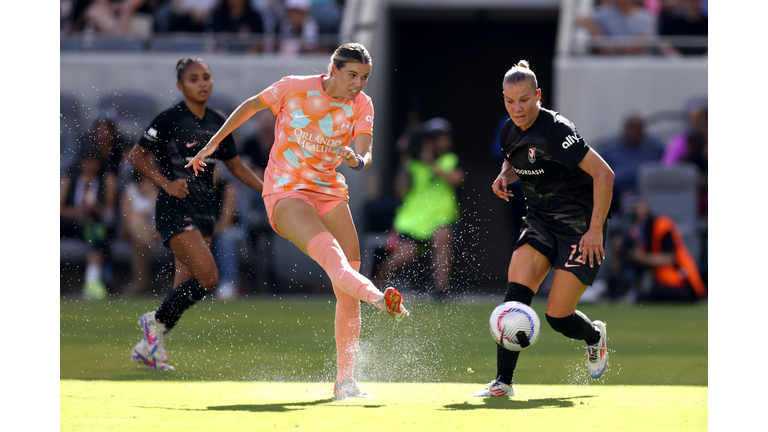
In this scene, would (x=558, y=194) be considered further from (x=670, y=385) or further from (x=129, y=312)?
(x=129, y=312)

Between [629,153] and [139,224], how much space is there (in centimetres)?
722

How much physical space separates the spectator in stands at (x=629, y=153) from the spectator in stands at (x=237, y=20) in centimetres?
594

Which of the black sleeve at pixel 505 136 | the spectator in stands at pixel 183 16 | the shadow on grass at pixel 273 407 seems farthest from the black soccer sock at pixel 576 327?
the spectator in stands at pixel 183 16

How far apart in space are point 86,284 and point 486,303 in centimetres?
560

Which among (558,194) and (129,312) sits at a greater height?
(558,194)

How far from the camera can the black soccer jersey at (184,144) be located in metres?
7.29

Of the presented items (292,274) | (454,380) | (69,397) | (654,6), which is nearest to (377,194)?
(292,274)

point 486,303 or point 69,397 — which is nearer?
point 69,397

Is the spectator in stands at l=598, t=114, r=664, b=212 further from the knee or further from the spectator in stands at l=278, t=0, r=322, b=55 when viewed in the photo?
the knee

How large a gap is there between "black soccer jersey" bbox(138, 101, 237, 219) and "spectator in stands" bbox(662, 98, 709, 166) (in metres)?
8.50

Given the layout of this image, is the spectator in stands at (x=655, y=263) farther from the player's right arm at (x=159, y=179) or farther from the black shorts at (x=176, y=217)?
the player's right arm at (x=159, y=179)

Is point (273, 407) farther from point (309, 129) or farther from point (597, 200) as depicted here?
point (597, 200)

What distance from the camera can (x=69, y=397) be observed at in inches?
224

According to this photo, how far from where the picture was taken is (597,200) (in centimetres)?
563
